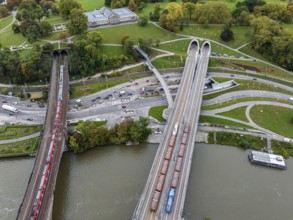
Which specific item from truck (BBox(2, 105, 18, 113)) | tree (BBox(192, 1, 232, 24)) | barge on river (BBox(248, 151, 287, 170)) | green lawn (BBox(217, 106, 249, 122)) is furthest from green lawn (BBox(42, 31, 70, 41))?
barge on river (BBox(248, 151, 287, 170))

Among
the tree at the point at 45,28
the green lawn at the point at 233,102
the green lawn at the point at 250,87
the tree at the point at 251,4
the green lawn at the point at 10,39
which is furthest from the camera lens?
the tree at the point at 251,4

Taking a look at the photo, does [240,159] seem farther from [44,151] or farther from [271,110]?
[44,151]

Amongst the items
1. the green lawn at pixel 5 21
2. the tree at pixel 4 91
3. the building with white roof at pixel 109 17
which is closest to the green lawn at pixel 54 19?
the building with white roof at pixel 109 17

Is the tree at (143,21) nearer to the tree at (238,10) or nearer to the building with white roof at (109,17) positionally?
the building with white roof at (109,17)

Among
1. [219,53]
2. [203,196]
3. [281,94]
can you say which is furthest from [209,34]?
[203,196]

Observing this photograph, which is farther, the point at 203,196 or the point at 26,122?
the point at 26,122

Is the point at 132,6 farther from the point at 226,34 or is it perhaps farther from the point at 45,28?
the point at 226,34

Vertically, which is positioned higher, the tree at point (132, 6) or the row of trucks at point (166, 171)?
the tree at point (132, 6)
